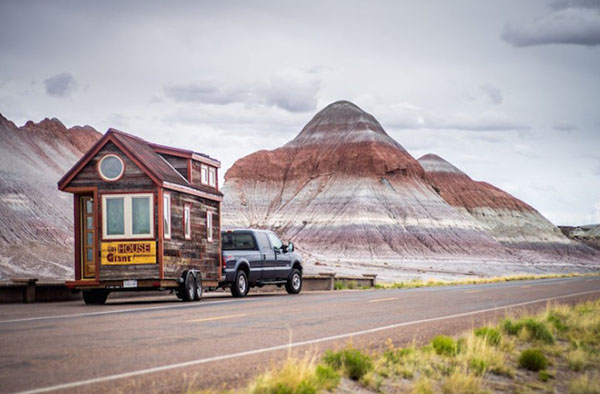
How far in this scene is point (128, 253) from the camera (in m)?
20.8

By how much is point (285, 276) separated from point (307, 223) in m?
78.3

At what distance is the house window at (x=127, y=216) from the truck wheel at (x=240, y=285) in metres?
3.90

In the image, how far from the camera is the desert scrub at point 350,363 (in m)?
8.11

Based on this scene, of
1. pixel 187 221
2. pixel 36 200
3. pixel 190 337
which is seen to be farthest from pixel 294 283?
pixel 36 200

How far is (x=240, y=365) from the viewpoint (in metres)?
8.65

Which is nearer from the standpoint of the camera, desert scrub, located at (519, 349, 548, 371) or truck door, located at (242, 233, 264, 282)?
desert scrub, located at (519, 349, 548, 371)

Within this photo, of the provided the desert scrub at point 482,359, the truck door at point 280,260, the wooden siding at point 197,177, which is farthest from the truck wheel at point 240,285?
the desert scrub at point 482,359

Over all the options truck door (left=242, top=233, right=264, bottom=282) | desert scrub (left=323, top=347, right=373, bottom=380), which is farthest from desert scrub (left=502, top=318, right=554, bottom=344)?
truck door (left=242, top=233, right=264, bottom=282)

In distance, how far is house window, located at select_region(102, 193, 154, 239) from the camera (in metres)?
20.9

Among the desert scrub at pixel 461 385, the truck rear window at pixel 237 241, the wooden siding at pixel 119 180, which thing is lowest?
the desert scrub at pixel 461 385

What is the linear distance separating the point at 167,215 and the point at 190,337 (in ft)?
34.3

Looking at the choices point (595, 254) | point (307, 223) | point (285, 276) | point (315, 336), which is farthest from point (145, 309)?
point (595, 254)

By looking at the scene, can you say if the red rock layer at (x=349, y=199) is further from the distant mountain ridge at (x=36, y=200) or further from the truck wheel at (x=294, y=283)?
the truck wheel at (x=294, y=283)

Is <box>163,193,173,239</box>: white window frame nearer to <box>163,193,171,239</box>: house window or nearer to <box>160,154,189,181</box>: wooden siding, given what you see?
<box>163,193,171,239</box>: house window
